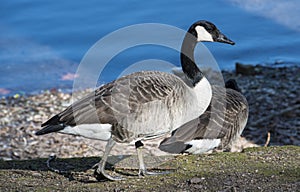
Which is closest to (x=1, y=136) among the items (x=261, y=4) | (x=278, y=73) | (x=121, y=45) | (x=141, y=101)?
(x=121, y=45)

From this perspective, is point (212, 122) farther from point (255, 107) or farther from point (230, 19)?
point (230, 19)

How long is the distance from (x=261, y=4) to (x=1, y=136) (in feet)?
26.7

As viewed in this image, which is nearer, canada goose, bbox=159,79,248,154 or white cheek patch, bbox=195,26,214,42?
white cheek patch, bbox=195,26,214,42

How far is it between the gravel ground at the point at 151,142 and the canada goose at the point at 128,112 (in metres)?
Result: 2.20

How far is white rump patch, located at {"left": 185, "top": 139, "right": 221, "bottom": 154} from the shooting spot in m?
6.70

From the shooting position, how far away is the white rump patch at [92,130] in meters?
5.54

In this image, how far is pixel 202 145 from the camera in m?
6.79

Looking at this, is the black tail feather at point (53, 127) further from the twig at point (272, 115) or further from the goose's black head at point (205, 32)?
the twig at point (272, 115)

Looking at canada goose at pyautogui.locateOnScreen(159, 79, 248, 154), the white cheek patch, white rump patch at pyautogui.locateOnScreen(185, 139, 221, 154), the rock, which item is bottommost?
white rump patch at pyautogui.locateOnScreen(185, 139, 221, 154)

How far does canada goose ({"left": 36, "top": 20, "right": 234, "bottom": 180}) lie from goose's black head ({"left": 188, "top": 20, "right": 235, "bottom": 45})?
0.82 m

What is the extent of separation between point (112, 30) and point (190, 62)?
A: 232 inches

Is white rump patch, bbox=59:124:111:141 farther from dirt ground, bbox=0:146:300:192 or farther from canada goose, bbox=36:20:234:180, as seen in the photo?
dirt ground, bbox=0:146:300:192

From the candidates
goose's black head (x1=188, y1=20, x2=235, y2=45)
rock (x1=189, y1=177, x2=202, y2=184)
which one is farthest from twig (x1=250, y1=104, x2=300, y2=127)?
rock (x1=189, y1=177, x2=202, y2=184)

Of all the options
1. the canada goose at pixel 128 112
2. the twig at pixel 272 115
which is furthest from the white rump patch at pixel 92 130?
the twig at pixel 272 115
